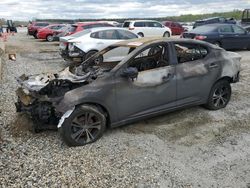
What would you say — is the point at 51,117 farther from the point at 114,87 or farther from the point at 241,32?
the point at 241,32

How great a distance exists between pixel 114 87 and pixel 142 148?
107cm

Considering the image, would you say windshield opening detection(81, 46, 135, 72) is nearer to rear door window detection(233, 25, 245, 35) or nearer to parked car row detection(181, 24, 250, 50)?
parked car row detection(181, 24, 250, 50)

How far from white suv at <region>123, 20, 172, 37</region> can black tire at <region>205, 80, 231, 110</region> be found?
53.7ft

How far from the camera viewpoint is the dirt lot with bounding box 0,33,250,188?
3.85m

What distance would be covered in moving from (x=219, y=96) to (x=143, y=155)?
2642 millimetres

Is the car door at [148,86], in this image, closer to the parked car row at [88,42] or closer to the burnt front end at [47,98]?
the burnt front end at [47,98]

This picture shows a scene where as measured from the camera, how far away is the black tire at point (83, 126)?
463cm

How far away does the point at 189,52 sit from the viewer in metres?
5.81

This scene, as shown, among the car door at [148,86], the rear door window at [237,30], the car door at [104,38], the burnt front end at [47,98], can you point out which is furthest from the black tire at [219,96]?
the rear door window at [237,30]

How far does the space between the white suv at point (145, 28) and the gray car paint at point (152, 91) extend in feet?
54.0

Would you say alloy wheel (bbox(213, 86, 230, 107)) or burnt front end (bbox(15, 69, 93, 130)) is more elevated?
burnt front end (bbox(15, 69, 93, 130))

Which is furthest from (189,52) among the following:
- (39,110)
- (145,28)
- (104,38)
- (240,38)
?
(145,28)

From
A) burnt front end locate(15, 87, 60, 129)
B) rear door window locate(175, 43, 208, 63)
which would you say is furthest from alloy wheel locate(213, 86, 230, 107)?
burnt front end locate(15, 87, 60, 129)

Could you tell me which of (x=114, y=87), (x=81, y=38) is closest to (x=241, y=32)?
(x=81, y=38)
